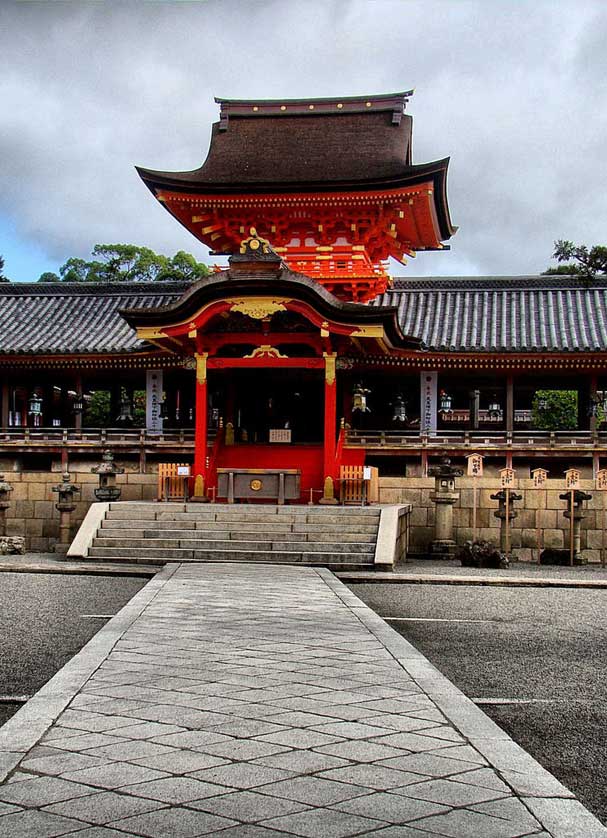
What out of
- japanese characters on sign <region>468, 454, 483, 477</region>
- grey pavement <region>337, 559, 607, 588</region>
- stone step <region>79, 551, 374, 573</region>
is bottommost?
grey pavement <region>337, 559, 607, 588</region>

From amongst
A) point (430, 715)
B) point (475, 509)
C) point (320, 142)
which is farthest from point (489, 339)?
point (430, 715)

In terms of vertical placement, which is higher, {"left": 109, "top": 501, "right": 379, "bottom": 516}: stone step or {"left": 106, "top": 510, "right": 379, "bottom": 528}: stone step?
{"left": 109, "top": 501, "right": 379, "bottom": 516}: stone step

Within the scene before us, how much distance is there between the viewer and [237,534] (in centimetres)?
1633

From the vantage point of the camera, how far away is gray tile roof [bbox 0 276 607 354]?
914 inches

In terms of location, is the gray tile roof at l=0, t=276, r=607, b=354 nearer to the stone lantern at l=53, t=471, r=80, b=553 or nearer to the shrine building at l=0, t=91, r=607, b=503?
the shrine building at l=0, t=91, r=607, b=503

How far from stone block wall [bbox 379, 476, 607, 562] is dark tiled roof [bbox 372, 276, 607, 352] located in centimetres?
390

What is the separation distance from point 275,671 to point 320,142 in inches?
851

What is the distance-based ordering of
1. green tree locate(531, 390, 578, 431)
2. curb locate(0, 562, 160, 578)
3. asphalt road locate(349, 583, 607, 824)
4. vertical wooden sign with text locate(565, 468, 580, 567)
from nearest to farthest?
asphalt road locate(349, 583, 607, 824)
curb locate(0, 562, 160, 578)
vertical wooden sign with text locate(565, 468, 580, 567)
green tree locate(531, 390, 578, 431)

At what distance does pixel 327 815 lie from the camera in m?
3.55

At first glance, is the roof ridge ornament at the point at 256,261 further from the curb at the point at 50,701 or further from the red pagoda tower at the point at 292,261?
the curb at the point at 50,701

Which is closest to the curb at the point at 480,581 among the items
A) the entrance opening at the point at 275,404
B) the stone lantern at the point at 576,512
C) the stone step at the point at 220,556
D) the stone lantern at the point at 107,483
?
the stone step at the point at 220,556

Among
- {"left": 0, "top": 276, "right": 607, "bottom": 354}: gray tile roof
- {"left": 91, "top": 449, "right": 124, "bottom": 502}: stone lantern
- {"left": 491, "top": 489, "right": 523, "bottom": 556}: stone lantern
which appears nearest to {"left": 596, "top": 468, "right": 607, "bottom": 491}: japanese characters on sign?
{"left": 491, "top": 489, "right": 523, "bottom": 556}: stone lantern

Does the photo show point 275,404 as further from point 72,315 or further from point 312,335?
point 72,315

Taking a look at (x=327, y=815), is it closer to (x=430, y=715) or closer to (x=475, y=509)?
(x=430, y=715)
